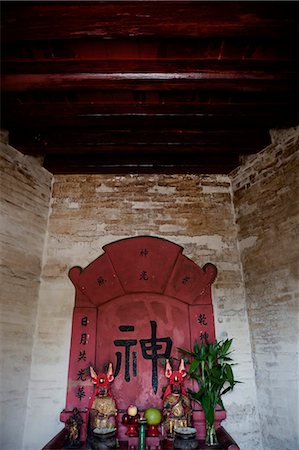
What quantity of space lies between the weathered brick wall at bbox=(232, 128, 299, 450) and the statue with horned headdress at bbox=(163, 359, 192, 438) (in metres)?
0.84

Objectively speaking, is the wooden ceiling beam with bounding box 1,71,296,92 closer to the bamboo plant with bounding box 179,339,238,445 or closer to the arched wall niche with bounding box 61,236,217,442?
the arched wall niche with bounding box 61,236,217,442

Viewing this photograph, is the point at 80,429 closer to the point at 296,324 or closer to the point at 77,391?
the point at 77,391

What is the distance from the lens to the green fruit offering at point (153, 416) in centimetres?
306

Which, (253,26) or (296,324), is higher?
(253,26)

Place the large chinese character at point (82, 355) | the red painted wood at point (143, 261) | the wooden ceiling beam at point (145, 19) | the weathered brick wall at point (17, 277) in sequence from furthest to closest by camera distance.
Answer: the red painted wood at point (143, 261)
the large chinese character at point (82, 355)
the weathered brick wall at point (17, 277)
the wooden ceiling beam at point (145, 19)

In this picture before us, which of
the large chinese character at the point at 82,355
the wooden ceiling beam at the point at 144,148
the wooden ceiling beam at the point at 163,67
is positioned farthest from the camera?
the wooden ceiling beam at the point at 144,148

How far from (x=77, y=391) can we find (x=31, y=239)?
1694 mm

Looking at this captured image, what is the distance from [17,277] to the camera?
3.42 meters

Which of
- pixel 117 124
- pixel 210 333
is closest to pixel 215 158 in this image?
pixel 117 124

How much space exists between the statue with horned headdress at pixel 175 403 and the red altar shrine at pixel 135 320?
0.62ft

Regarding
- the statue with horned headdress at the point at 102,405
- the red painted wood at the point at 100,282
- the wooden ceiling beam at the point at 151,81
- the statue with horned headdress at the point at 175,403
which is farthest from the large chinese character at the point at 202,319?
the wooden ceiling beam at the point at 151,81

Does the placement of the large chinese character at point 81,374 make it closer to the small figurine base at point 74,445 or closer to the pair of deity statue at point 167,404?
the pair of deity statue at point 167,404

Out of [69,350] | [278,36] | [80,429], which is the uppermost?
[278,36]

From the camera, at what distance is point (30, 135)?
343 centimetres
